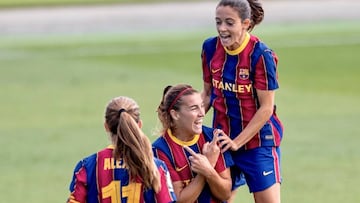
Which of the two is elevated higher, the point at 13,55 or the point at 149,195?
the point at 13,55

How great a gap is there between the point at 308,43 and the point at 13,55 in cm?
697

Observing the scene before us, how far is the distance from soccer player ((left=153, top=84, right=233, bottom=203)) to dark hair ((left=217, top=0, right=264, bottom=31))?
2.57 ft

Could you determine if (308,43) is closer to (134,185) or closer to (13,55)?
(13,55)

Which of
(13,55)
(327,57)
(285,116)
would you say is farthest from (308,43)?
(285,116)

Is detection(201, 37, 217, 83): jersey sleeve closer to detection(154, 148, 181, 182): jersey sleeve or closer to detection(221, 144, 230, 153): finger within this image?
detection(221, 144, 230, 153): finger

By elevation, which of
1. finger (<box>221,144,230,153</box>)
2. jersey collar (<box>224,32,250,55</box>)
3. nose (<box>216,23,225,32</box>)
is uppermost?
nose (<box>216,23,225,32</box>)

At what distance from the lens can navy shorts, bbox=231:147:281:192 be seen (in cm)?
793

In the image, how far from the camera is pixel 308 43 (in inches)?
973

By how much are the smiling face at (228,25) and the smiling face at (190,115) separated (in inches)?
25.1

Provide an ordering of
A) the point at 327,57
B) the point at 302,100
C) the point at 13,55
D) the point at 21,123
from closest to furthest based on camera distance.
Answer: the point at 21,123 < the point at 302,100 < the point at 327,57 < the point at 13,55

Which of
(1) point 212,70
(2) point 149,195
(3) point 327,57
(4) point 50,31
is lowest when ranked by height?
(2) point 149,195

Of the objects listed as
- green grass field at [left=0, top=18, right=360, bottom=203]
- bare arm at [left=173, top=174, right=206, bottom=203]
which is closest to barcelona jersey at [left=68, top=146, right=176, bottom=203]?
bare arm at [left=173, top=174, right=206, bottom=203]

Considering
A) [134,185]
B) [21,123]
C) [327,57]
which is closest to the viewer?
[134,185]

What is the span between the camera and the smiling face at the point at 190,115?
7199 mm
